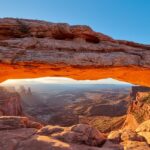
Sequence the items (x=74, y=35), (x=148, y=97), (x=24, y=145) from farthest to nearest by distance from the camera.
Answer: (x=148, y=97), (x=74, y=35), (x=24, y=145)

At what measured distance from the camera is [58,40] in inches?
722

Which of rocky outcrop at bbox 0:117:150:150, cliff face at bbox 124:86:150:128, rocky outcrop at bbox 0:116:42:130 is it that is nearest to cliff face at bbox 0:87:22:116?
cliff face at bbox 124:86:150:128

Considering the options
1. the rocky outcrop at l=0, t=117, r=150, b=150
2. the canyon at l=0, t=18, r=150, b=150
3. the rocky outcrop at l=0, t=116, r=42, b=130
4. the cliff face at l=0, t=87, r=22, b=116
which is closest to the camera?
the rocky outcrop at l=0, t=117, r=150, b=150

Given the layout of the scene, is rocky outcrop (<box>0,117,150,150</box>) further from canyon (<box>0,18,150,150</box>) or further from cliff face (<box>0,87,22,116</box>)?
cliff face (<box>0,87,22,116</box>)

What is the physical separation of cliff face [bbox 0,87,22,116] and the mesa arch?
4185cm

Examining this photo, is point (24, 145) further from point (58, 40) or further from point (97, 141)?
point (58, 40)

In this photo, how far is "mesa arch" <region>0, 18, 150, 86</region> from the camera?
670 inches

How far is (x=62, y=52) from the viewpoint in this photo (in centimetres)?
1778

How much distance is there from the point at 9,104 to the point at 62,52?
160ft

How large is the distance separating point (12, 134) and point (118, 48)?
10.2 metres

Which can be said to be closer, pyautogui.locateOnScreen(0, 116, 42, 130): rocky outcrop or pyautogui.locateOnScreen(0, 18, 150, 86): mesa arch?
pyautogui.locateOnScreen(0, 18, 150, 86): mesa arch

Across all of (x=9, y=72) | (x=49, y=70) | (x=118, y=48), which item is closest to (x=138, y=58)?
(x=118, y=48)

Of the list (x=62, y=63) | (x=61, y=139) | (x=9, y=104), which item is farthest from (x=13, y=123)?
(x=9, y=104)

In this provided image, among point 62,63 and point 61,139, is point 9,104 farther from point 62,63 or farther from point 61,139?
point 61,139
